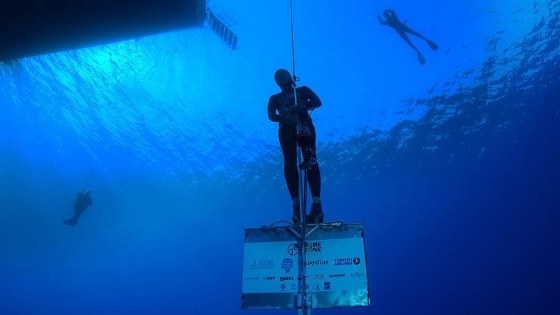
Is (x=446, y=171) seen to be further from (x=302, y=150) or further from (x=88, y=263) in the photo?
(x=88, y=263)

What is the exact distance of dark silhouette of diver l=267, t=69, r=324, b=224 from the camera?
136 inches

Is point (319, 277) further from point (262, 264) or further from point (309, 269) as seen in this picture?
point (262, 264)

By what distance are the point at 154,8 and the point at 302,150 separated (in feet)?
48.5

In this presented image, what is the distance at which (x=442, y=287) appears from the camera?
5478 cm

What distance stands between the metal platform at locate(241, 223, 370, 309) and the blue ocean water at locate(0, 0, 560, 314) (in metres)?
17.1

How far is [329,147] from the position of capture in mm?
29734

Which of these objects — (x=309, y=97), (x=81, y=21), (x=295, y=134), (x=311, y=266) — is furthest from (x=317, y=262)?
(x=81, y=21)

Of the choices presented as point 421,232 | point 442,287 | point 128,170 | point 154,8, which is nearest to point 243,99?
point 154,8

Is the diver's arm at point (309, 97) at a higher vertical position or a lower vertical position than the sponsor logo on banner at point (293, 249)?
higher

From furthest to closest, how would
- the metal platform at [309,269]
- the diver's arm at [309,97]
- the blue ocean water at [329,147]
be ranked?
the blue ocean water at [329,147]
the diver's arm at [309,97]
the metal platform at [309,269]

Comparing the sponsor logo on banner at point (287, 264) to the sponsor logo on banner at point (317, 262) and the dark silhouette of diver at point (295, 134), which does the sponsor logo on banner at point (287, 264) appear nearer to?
the sponsor logo on banner at point (317, 262)

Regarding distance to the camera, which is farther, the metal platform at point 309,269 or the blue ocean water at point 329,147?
the blue ocean water at point 329,147

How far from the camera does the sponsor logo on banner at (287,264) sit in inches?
130

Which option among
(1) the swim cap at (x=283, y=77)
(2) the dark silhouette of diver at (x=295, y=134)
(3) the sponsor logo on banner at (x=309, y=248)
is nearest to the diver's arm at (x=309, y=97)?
(2) the dark silhouette of diver at (x=295, y=134)
